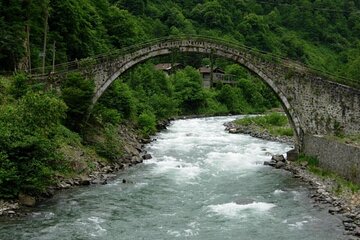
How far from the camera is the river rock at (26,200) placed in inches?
885

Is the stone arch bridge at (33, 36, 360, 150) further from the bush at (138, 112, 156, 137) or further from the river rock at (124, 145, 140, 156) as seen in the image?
the bush at (138, 112, 156, 137)

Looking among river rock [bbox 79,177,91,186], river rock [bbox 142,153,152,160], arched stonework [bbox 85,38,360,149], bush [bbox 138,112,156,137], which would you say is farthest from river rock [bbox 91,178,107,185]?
bush [bbox 138,112,156,137]

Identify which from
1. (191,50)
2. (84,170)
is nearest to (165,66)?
(191,50)

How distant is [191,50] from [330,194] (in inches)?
638

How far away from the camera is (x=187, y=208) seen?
2373 centimetres

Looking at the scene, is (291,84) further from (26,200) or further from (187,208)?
(26,200)

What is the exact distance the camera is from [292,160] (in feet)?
112

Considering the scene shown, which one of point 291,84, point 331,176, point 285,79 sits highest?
point 285,79

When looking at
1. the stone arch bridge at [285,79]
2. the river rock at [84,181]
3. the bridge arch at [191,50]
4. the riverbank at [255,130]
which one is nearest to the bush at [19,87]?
the stone arch bridge at [285,79]

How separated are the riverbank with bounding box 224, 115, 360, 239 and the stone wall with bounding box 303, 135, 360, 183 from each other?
2.62 feet

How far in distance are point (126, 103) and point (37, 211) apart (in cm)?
2266

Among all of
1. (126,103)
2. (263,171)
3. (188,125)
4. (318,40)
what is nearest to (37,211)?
(263,171)

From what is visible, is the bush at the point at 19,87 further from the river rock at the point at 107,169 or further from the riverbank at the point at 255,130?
the riverbank at the point at 255,130

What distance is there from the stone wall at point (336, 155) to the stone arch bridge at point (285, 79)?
1.60m
